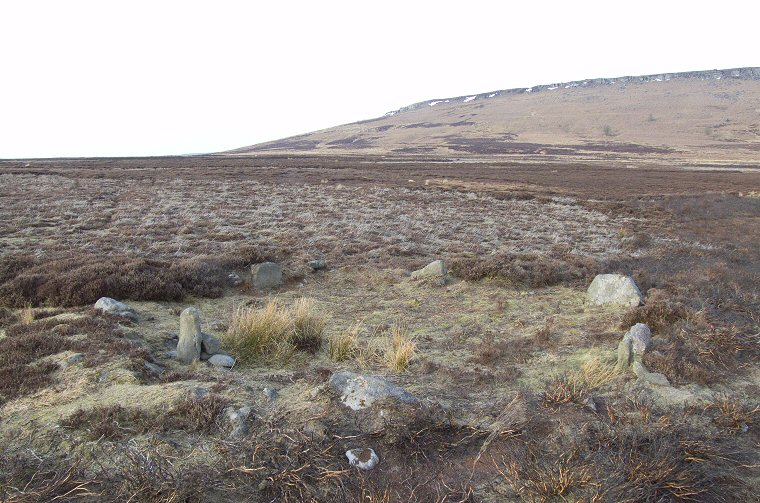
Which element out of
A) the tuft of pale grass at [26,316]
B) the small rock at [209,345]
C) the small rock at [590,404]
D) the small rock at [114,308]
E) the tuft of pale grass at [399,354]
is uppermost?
the tuft of pale grass at [26,316]

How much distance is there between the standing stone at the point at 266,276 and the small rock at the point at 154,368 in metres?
4.63

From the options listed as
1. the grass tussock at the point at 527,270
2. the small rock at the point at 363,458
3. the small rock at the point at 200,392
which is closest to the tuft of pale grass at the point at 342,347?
the small rock at the point at 200,392

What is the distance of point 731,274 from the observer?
10.8 meters

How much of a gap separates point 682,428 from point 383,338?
404 centimetres

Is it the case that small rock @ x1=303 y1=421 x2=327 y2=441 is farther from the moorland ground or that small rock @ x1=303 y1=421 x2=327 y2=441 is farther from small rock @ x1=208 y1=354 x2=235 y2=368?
small rock @ x1=208 y1=354 x2=235 y2=368

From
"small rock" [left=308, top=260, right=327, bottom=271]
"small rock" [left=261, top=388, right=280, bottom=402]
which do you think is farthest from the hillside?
"small rock" [left=261, top=388, right=280, bottom=402]

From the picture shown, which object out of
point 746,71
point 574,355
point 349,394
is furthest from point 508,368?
point 746,71

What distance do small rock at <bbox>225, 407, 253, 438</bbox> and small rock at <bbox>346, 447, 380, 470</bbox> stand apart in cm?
104

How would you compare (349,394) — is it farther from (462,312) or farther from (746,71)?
(746,71)

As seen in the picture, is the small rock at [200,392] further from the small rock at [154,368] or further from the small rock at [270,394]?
the small rock at [154,368]

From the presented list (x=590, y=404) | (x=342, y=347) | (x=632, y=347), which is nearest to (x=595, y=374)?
(x=632, y=347)

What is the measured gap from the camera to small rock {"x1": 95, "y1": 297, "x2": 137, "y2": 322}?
746cm

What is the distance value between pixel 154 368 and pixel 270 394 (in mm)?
1770

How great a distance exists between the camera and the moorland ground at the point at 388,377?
377cm
